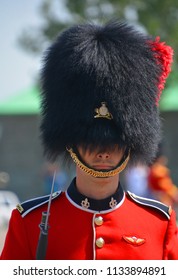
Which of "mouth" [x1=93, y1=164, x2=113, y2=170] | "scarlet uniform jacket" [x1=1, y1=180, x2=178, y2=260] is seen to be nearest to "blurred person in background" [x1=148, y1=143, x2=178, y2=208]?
"scarlet uniform jacket" [x1=1, y1=180, x2=178, y2=260]

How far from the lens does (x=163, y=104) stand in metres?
14.7

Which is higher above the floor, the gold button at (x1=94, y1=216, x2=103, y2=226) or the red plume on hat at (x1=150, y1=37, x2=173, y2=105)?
the red plume on hat at (x1=150, y1=37, x2=173, y2=105)

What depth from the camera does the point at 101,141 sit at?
3.16 metres

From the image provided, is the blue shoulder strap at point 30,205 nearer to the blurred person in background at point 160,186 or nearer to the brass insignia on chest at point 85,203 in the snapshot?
the brass insignia on chest at point 85,203

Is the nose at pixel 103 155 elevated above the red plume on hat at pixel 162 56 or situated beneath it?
situated beneath

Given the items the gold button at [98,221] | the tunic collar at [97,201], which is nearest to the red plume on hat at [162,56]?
the tunic collar at [97,201]

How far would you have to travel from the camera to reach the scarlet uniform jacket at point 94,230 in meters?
3.12

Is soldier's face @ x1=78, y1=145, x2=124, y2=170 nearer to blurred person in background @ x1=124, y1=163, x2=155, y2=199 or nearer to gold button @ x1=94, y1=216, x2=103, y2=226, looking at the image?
gold button @ x1=94, y1=216, x2=103, y2=226

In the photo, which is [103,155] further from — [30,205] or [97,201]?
[30,205]

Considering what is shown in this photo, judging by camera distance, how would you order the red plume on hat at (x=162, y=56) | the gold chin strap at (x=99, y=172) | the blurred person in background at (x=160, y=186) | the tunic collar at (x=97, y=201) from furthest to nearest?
1. the blurred person in background at (x=160, y=186)
2. the red plume on hat at (x=162, y=56)
3. the tunic collar at (x=97, y=201)
4. the gold chin strap at (x=99, y=172)

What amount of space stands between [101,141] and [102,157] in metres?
0.07

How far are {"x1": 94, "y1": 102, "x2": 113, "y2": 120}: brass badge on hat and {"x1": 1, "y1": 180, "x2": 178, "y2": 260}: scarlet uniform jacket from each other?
0.99 ft

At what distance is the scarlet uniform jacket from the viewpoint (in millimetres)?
3121
